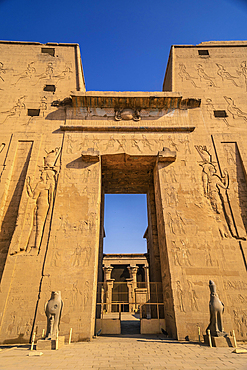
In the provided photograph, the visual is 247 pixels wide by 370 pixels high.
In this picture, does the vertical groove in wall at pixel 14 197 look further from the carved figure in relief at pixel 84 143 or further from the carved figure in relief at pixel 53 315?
the carved figure in relief at pixel 53 315

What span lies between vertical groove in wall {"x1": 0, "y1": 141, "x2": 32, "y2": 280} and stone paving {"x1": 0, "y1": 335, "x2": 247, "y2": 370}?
4.40 m

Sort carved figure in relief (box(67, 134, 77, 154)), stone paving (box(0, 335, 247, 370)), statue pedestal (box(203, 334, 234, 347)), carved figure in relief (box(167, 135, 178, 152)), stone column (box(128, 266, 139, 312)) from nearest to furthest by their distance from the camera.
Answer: stone paving (box(0, 335, 247, 370)) → statue pedestal (box(203, 334, 234, 347)) → carved figure in relief (box(67, 134, 77, 154)) → carved figure in relief (box(167, 135, 178, 152)) → stone column (box(128, 266, 139, 312))

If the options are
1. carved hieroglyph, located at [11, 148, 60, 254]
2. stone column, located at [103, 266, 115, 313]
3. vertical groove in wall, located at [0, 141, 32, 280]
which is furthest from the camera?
stone column, located at [103, 266, 115, 313]

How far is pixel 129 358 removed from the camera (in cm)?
582

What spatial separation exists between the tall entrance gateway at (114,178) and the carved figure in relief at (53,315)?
1.64 metres

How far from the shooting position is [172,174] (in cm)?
1158

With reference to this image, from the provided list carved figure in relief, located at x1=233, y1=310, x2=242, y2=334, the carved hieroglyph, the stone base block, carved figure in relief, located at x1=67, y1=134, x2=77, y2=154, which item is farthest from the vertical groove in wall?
carved figure in relief, located at x1=233, y1=310, x2=242, y2=334

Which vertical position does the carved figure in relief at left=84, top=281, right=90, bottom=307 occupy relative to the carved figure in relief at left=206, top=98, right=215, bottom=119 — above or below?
below

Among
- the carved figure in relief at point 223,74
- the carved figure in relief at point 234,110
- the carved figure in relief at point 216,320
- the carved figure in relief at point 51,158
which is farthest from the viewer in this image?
the carved figure in relief at point 223,74

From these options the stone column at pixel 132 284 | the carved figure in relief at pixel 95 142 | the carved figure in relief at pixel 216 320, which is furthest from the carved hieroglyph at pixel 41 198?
the stone column at pixel 132 284

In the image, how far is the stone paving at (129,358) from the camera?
5039 millimetres

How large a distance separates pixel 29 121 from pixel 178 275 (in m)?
11.0

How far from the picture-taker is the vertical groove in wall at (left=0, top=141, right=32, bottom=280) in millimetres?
10156

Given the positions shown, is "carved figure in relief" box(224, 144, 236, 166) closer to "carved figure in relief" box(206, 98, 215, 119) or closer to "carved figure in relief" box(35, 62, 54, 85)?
"carved figure in relief" box(206, 98, 215, 119)
